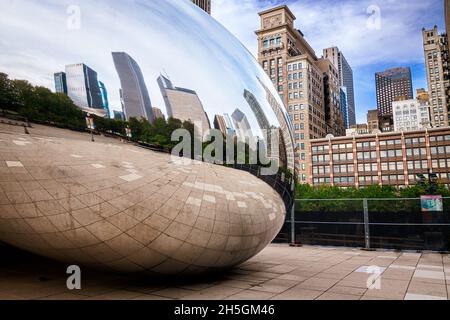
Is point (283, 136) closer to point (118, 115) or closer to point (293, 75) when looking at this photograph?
point (118, 115)

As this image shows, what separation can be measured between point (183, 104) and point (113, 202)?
1.28m

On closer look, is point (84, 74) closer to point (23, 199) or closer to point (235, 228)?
point (23, 199)

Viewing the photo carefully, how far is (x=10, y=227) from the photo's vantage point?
4301mm

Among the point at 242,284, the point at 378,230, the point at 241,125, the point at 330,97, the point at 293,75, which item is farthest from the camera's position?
the point at 330,97

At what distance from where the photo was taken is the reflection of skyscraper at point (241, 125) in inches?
168

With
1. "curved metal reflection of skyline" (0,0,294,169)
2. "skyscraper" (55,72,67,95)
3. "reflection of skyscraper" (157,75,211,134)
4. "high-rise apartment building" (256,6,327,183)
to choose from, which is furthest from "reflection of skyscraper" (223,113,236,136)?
"high-rise apartment building" (256,6,327,183)

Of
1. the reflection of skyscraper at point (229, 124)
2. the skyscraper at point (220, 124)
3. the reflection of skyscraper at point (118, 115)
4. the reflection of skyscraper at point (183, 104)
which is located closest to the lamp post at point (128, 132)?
the reflection of skyscraper at point (118, 115)

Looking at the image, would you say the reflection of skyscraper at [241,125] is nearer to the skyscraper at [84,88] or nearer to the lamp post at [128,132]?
the lamp post at [128,132]

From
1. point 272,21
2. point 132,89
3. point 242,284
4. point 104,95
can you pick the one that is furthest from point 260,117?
point 272,21

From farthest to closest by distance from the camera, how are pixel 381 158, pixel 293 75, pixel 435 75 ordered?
pixel 435 75 < pixel 293 75 < pixel 381 158

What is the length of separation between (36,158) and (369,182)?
108 m

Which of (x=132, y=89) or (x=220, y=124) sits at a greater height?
(x=132, y=89)

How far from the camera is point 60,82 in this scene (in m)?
3.61
